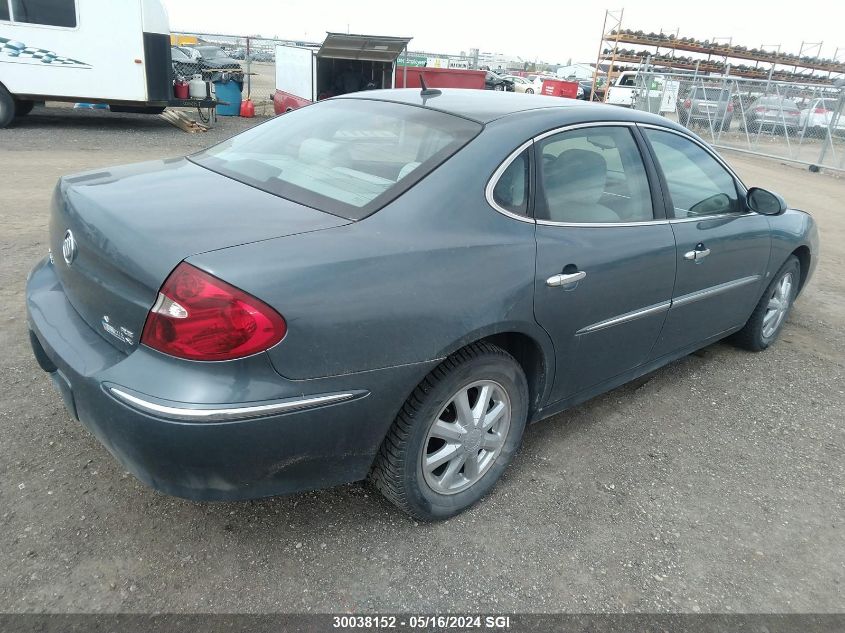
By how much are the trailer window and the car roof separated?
10099 mm

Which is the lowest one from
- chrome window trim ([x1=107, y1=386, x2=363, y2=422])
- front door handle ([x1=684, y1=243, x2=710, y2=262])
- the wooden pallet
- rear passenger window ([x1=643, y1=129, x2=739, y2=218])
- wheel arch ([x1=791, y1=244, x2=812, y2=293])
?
the wooden pallet

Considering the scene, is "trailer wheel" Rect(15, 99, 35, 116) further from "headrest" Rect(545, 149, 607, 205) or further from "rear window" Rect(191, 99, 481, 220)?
"headrest" Rect(545, 149, 607, 205)

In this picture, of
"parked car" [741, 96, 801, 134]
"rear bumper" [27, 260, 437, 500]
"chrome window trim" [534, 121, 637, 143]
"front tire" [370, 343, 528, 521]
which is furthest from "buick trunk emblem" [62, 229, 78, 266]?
"parked car" [741, 96, 801, 134]

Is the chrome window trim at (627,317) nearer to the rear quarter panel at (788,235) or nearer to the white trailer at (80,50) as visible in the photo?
the rear quarter panel at (788,235)

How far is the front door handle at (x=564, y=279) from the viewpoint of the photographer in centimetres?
253

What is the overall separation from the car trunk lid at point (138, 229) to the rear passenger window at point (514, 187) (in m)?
0.65

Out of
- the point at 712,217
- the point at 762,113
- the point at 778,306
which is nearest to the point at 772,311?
the point at 778,306

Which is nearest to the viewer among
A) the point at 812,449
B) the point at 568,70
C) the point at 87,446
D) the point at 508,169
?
the point at 508,169

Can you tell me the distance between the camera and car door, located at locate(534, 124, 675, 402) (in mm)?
2605

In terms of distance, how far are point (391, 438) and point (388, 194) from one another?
870 mm

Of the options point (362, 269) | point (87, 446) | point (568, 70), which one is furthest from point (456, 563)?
point (568, 70)

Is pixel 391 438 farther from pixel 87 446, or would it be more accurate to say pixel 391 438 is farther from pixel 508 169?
pixel 87 446

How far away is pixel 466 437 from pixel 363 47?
13.9 metres

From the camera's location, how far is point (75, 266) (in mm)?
2277
